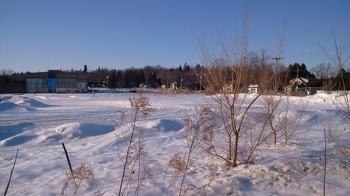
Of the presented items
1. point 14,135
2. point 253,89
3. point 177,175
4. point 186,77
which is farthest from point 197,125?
point 186,77

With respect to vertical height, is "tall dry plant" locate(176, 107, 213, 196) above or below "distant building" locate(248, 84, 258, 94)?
below

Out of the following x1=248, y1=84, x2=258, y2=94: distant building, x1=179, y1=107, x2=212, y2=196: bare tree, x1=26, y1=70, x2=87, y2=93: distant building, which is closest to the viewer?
x1=179, y1=107, x2=212, y2=196: bare tree

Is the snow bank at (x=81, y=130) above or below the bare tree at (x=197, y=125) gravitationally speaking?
below

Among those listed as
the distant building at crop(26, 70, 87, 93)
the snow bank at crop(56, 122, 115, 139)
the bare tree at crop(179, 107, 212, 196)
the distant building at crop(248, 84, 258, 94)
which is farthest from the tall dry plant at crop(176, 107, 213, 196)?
the distant building at crop(26, 70, 87, 93)

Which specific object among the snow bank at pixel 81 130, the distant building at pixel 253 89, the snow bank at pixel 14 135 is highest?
the distant building at pixel 253 89

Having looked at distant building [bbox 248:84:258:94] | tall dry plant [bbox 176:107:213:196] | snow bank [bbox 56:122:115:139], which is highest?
distant building [bbox 248:84:258:94]

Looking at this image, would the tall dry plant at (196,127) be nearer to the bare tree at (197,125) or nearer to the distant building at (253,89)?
the bare tree at (197,125)

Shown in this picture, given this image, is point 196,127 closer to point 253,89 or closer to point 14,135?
point 253,89

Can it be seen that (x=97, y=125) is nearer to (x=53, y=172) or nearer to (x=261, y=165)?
(x=53, y=172)

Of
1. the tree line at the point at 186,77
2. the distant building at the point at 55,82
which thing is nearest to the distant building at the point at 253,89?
the tree line at the point at 186,77

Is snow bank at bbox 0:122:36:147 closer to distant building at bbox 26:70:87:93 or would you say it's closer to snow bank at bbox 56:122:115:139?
snow bank at bbox 56:122:115:139

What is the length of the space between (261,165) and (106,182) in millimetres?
3168

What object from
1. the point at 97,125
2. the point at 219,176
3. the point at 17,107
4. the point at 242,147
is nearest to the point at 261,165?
the point at 219,176

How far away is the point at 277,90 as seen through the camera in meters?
10.1
